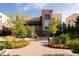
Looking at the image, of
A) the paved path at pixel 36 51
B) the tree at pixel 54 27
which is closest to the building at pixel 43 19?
the tree at pixel 54 27

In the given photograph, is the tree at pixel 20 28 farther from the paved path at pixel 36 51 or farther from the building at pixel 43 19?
the paved path at pixel 36 51

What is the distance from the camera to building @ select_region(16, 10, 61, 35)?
6.61 meters

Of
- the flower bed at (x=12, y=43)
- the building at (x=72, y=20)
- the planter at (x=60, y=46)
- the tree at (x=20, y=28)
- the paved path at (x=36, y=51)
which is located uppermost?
the building at (x=72, y=20)

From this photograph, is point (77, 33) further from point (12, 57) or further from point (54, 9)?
point (12, 57)

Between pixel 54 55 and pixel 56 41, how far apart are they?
172mm

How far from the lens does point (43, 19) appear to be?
664 centimetres

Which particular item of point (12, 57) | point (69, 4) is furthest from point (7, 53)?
point (69, 4)

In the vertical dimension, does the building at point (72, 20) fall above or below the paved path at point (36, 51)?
above

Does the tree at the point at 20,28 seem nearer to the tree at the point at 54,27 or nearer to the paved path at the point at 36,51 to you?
the paved path at the point at 36,51

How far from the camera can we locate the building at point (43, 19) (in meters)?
6.61

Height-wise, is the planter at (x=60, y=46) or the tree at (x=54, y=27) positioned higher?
the tree at (x=54, y=27)

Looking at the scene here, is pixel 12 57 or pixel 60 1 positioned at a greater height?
pixel 60 1

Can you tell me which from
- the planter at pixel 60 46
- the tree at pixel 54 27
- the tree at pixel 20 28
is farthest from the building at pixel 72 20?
the tree at pixel 20 28

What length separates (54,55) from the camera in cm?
659
